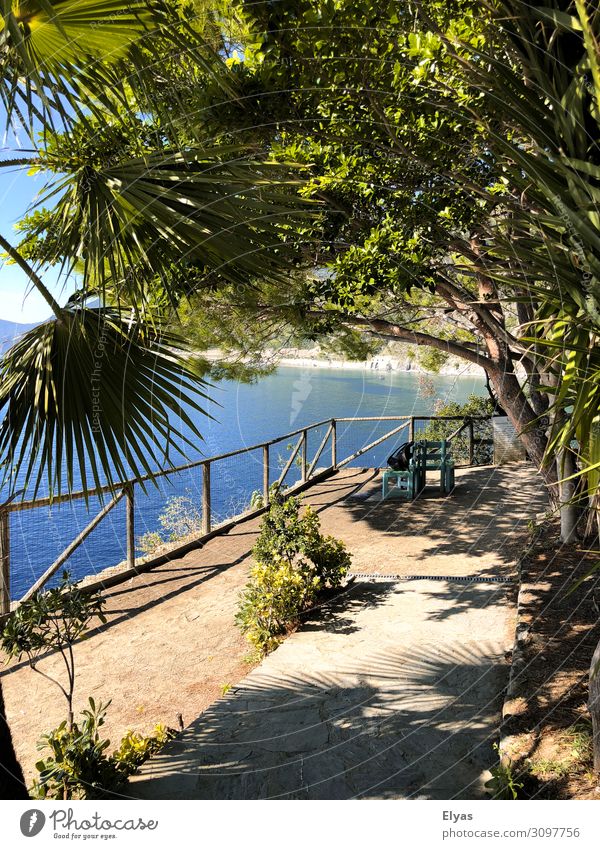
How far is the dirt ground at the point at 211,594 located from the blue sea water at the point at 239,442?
44 centimetres

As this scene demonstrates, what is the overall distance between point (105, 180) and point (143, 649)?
2852 mm

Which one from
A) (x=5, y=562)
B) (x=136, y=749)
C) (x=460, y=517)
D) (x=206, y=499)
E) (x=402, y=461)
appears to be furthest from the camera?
(x=402, y=461)

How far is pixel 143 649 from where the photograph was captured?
3809mm

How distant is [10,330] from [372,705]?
7.85 feet

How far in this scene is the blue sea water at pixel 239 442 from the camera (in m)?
3.21

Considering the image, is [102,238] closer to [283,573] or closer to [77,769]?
[77,769]

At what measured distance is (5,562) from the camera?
2938 millimetres

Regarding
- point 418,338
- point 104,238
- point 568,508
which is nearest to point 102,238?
point 104,238

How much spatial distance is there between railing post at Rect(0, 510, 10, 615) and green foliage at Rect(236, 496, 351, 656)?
1511mm

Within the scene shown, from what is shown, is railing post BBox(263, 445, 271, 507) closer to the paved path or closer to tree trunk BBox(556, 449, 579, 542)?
the paved path

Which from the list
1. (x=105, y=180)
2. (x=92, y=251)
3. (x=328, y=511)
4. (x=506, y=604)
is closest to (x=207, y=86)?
(x=105, y=180)

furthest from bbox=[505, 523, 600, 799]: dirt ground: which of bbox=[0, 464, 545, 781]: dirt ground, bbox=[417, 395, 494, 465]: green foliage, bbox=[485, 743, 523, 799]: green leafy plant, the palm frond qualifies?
bbox=[417, 395, 494, 465]: green foliage

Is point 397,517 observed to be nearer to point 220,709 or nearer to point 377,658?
point 377,658

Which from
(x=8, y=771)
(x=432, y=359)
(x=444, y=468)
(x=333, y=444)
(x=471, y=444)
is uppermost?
(x=432, y=359)
